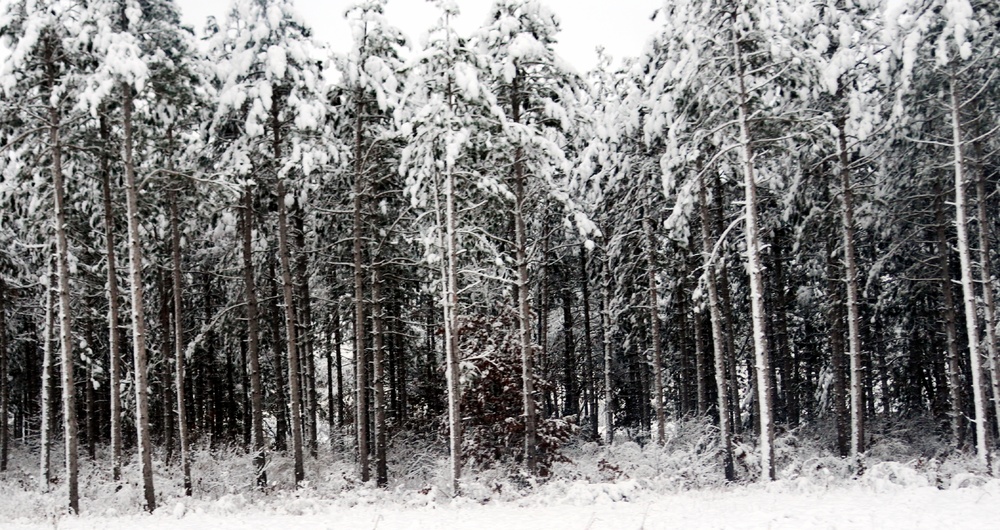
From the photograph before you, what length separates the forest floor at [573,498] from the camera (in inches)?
417

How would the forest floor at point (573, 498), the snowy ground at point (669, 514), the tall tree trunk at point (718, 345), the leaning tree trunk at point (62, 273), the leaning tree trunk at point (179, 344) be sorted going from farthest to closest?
the leaning tree trunk at point (179, 344), the tall tree trunk at point (718, 345), the leaning tree trunk at point (62, 273), the forest floor at point (573, 498), the snowy ground at point (669, 514)

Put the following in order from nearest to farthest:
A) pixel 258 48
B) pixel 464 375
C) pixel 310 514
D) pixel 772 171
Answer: pixel 310 514 → pixel 258 48 → pixel 464 375 → pixel 772 171

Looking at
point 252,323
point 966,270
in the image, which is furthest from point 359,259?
point 966,270

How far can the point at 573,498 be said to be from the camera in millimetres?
13039

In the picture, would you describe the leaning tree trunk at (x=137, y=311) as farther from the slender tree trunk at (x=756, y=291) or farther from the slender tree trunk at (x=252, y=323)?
the slender tree trunk at (x=756, y=291)

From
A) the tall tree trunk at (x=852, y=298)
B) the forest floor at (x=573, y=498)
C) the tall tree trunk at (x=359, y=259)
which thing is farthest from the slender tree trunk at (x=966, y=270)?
the tall tree trunk at (x=359, y=259)

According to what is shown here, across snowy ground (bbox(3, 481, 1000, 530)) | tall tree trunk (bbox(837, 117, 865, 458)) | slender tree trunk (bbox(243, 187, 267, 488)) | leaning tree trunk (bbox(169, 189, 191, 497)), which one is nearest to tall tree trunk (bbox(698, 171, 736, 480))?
snowy ground (bbox(3, 481, 1000, 530))

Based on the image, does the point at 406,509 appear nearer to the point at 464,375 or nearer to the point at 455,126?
the point at 464,375

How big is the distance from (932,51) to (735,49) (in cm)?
457

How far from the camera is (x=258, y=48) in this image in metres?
15.1

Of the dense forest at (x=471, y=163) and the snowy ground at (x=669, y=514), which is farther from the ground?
the dense forest at (x=471, y=163)

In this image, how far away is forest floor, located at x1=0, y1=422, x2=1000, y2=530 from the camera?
34.8 feet

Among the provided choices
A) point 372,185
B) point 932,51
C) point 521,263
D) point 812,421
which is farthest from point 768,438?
point 812,421

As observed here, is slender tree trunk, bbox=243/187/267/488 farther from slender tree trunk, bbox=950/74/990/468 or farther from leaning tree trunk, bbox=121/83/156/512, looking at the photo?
slender tree trunk, bbox=950/74/990/468
